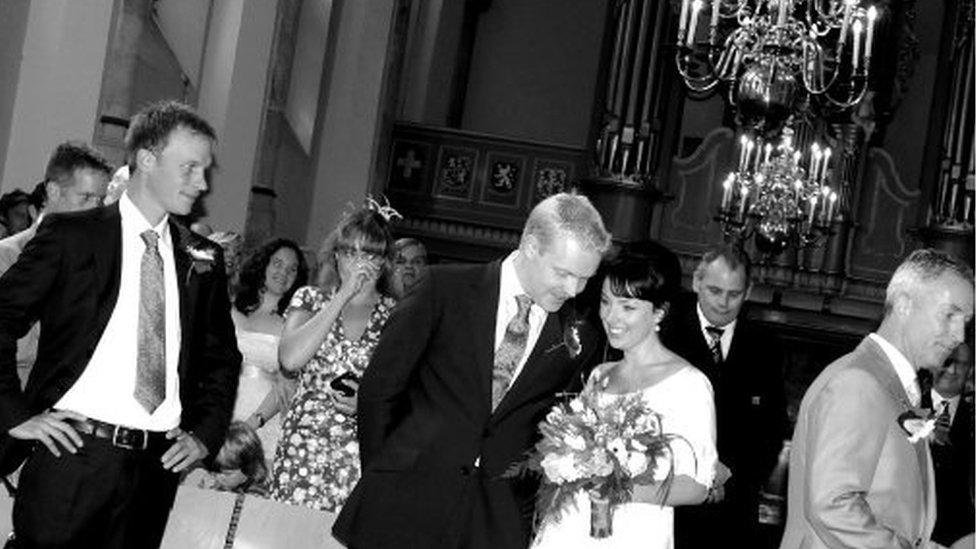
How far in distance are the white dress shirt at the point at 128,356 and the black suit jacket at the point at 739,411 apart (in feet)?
8.45

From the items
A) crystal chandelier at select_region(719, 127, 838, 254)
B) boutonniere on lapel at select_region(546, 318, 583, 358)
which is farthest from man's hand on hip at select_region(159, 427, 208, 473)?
crystal chandelier at select_region(719, 127, 838, 254)

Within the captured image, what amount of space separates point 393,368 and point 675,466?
2.76 feet

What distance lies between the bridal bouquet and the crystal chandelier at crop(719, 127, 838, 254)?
31.4 ft

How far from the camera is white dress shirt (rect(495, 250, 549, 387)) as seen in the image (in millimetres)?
4832

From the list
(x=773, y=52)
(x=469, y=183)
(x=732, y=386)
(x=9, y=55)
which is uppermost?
(x=773, y=52)

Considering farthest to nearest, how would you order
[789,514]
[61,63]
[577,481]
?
[61,63] → [577,481] → [789,514]

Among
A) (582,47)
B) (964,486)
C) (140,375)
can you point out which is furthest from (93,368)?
(582,47)

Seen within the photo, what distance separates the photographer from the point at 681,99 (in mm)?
17781

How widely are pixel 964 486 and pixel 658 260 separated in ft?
3.72

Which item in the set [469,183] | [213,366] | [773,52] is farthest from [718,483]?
[469,183]

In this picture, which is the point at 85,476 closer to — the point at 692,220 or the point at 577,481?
the point at 577,481

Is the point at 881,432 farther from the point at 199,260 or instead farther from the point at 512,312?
the point at 199,260

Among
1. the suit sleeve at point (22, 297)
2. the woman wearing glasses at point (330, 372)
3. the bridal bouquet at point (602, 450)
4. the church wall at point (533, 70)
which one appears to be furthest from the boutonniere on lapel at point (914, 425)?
the church wall at point (533, 70)

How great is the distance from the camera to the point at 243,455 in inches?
253
